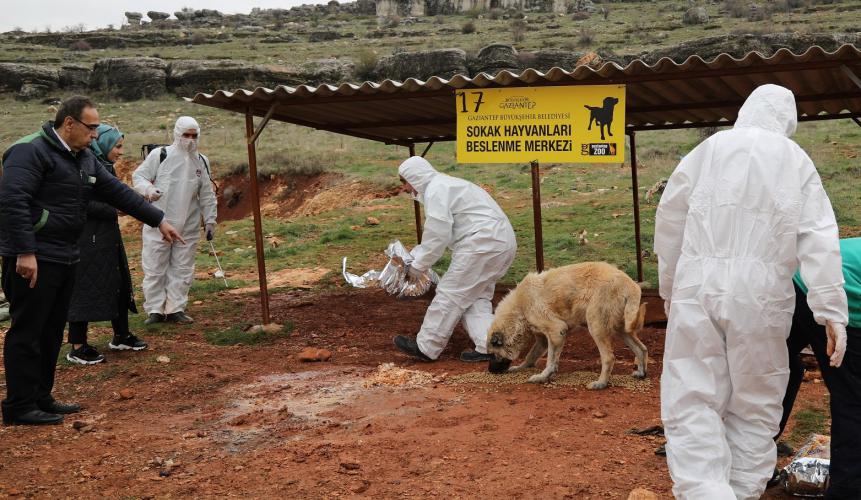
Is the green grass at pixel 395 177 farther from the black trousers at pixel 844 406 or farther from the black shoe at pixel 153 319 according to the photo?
the black trousers at pixel 844 406

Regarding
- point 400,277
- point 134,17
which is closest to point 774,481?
point 400,277

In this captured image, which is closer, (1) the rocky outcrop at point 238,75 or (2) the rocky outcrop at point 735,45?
(2) the rocky outcrop at point 735,45

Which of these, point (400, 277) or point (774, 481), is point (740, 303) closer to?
point (774, 481)

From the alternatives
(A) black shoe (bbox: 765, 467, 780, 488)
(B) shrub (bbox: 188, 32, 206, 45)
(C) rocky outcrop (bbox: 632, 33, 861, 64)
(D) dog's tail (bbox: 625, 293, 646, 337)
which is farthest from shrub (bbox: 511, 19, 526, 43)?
(A) black shoe (bbox: 765, 467, 780, 488)

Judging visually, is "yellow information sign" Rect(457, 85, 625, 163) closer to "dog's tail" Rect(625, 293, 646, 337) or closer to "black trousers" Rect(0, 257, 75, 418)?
"dog's tail" Rect(625, 293, 646, 337)

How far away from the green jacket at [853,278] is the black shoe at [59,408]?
5.39 meters

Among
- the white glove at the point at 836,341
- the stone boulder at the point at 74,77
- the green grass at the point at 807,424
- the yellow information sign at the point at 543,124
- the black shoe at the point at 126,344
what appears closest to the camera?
the white glove at the point at 836,341

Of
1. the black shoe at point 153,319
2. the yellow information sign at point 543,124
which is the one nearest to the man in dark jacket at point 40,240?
the black shoe at point 153,319

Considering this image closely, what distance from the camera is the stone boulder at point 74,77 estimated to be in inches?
1491

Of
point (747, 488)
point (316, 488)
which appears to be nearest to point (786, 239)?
point (747, 488)

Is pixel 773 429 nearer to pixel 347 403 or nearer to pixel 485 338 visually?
pixel 347 403

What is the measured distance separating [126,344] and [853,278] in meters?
7.04

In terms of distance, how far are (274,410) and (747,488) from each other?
12.1 feet

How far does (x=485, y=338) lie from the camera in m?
7.72
